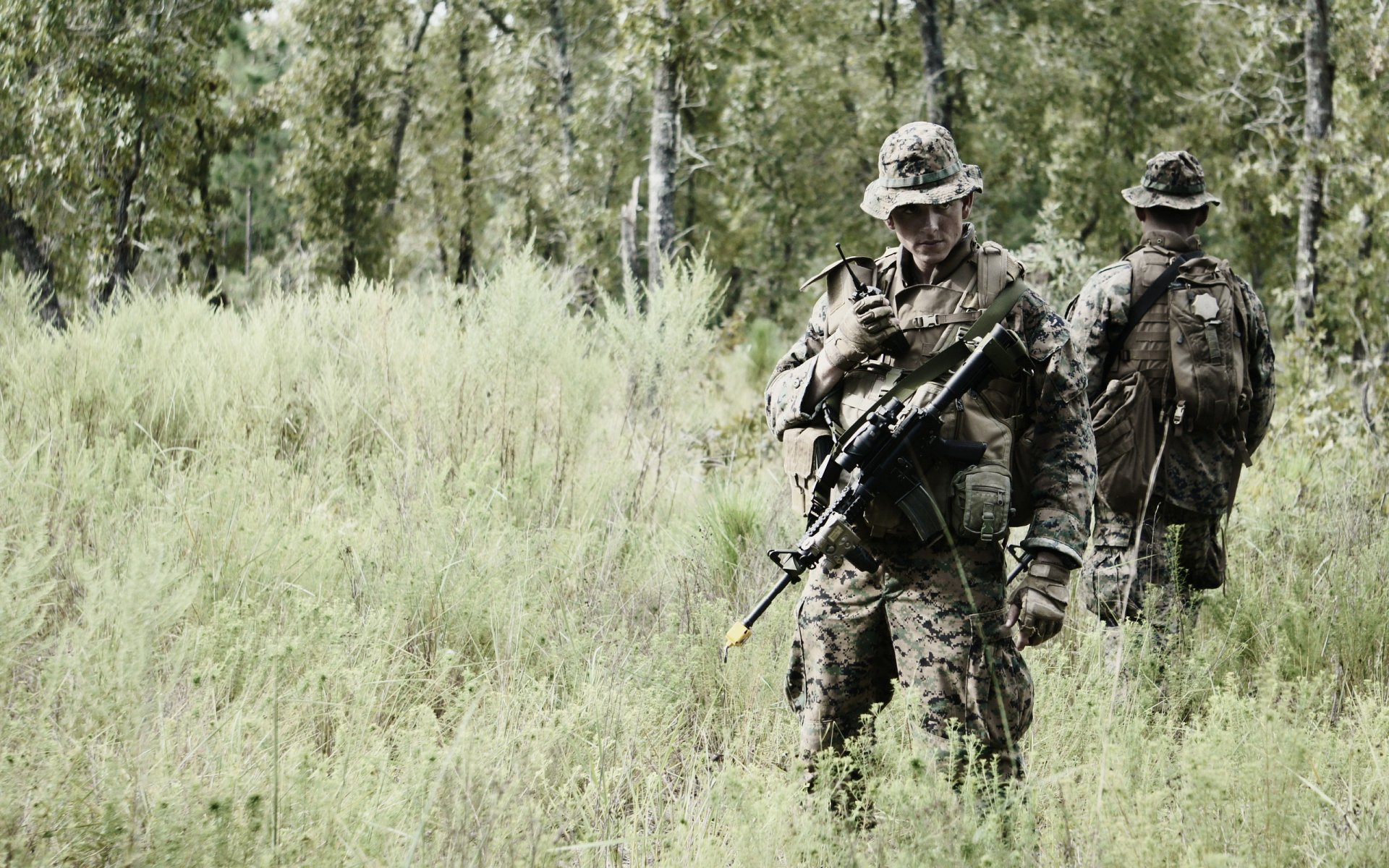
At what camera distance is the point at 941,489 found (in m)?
2.78

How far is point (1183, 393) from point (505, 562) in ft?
8.72

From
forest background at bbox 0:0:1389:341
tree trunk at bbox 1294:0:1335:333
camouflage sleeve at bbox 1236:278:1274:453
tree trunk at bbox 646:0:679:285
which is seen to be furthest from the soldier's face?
tree trunk at bbox 1294:0:1335:333

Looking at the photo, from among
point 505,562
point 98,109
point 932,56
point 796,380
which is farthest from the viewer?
point 932,56

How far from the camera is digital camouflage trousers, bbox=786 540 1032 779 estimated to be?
2.74 meters

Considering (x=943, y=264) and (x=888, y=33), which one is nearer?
(x=943, y=264)

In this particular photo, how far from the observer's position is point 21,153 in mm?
10812

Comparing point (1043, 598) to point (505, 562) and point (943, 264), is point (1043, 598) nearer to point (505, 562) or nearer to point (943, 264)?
point (943, 264)

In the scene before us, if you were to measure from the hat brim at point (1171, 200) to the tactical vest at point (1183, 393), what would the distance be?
184mm

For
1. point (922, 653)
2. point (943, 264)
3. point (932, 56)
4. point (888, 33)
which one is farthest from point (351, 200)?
point (922, 653)

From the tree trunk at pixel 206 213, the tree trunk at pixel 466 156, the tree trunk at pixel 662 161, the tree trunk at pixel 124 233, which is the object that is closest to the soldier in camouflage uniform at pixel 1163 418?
the tree trunk at pixel 662 161

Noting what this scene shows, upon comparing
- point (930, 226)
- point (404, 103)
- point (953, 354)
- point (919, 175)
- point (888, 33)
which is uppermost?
point (888, 33)

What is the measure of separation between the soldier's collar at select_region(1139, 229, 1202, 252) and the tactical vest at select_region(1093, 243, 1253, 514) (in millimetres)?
50

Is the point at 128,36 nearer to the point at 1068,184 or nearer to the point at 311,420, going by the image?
the point at 311,420

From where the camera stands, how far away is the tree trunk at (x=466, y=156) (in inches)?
825
